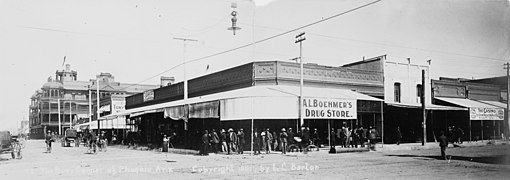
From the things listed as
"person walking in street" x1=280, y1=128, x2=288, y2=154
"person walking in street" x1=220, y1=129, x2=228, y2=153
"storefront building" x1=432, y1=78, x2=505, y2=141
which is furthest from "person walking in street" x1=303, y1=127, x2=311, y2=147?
"storefront building" x1=432, y1=78, x2=505, y2=141

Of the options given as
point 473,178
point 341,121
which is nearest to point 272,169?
point 473,178

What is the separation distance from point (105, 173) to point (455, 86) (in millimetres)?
33068

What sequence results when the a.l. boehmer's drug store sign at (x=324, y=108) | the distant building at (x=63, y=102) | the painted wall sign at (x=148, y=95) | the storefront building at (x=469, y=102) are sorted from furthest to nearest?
the distant building at (x=63, y=102), the painted wall sign at (x=148, y=95), the storefront building at (x=469, y=102), the a.l. boehmer's drug store sign at (x=324, y=108)

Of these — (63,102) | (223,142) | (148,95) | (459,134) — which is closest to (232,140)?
(223,142)

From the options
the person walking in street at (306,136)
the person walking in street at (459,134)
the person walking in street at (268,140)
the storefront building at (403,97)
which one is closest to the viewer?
the person walking in street at (306,136)

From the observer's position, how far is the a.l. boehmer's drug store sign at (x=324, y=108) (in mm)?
23016

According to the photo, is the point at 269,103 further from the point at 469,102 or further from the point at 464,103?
the point at 469,102

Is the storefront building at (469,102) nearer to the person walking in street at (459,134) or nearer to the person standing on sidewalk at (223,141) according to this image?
the person walking in street at (459,134)

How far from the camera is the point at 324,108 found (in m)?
23.2

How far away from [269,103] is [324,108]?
2.86 meters

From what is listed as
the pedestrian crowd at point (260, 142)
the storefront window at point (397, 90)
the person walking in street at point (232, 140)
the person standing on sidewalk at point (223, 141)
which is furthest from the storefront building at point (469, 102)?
the person standing on sidewalk at point (223, 141)

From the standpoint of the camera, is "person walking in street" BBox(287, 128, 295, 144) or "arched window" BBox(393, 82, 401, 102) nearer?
"person walking in street" BBox(287, 128, 295, 144)

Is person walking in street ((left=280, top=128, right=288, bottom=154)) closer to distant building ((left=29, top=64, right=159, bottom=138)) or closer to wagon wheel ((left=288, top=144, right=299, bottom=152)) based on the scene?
wagon wheel ((left=288, top=144, right=299, bottom=152))

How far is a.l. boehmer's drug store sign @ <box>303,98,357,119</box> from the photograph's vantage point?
23.0m
